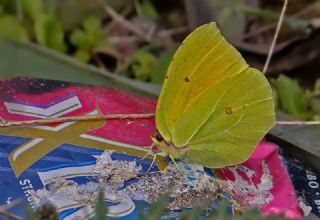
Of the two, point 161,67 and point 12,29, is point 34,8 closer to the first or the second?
point 12,29

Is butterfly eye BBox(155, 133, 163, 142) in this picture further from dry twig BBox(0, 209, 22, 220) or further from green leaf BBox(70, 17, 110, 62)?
green leaf BBox(70, 17, 110, 62)

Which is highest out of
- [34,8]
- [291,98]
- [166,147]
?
[34,8]

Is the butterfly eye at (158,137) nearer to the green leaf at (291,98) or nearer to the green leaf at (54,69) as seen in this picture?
the green leaf at (54,69)

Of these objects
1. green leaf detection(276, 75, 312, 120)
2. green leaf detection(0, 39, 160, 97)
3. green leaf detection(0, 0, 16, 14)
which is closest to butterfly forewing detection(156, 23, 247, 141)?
green leaf detection(0, 39, 160, 97)

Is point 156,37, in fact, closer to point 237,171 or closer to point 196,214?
point 237,171

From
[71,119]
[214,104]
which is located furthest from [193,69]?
[71,119]

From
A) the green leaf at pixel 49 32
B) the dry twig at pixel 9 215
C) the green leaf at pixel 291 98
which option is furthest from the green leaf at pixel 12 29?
the dry twig at pixel 9 215
